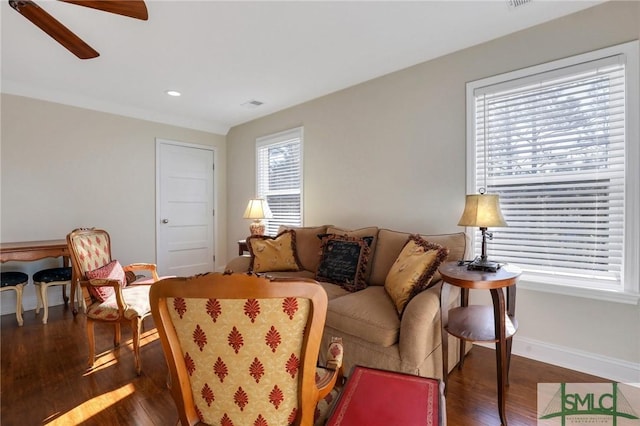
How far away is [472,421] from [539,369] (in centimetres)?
90

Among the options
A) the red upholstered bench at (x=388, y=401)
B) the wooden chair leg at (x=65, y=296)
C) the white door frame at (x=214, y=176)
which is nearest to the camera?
the red upholstered bench at (x=388, y=401)

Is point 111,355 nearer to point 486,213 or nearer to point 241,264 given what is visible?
point 241,264

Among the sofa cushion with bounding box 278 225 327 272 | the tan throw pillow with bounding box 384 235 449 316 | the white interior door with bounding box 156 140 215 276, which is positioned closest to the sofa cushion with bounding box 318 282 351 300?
the tan throw pillow with bounding box 384 235 449 316

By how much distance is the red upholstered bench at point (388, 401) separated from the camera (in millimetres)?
1000

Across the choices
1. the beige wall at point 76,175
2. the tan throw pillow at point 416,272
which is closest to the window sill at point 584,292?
the tan throw pillow at point 416,272

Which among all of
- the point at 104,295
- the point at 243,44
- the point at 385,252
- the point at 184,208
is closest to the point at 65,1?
the point at 243,44

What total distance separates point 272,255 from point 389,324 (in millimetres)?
1667

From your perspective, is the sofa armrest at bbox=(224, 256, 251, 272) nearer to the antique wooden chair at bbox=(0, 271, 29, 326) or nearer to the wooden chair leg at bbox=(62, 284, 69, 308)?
the antique wooden chair at bbox=(0, 271, 29, 326)

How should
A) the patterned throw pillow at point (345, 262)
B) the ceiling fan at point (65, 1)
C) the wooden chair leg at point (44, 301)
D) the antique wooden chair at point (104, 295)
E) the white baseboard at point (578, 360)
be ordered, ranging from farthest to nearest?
1. the wooden chair leg at point (44, 301)
2. the patterned throw pillow at point (345, 262)
3. the antique wooden chair at point (104, 295)
4. the white baseboard at point (578, 360)
5. the ceiling fan at point (65, 1)

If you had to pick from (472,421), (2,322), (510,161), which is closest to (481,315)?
(472,421)

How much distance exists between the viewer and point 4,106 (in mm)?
3455

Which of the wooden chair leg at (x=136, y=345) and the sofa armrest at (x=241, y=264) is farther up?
the sofa armrest at (x=241, y=264)

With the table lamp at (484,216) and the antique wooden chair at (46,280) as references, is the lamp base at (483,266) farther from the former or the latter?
the antique wooden chair at (46,280)

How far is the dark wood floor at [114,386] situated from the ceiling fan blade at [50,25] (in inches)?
92.0
